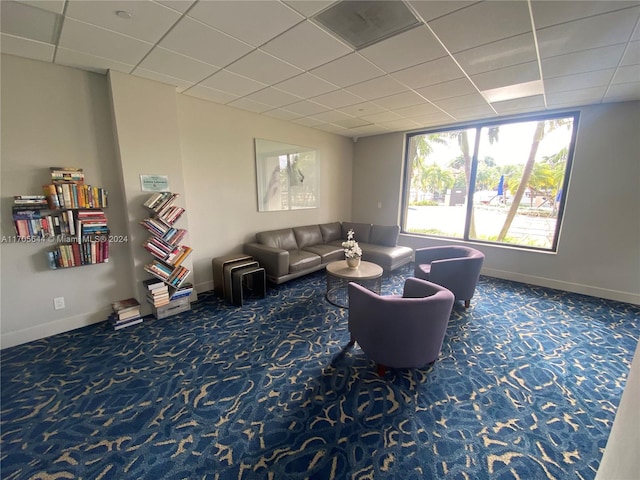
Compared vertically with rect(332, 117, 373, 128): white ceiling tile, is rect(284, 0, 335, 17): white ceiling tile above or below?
below

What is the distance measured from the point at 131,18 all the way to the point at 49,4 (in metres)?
0.46

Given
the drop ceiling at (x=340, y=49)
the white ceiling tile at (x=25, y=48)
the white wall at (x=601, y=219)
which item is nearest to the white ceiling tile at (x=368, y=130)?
the drop ceiling at (x=340, y=49)

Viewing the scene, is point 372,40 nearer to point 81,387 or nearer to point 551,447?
point 551,447

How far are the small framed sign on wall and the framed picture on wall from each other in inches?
57.3

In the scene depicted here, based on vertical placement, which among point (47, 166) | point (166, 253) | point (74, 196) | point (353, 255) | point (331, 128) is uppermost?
point (331, 128)

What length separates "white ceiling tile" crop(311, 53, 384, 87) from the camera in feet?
7.82

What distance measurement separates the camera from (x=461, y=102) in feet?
11.4

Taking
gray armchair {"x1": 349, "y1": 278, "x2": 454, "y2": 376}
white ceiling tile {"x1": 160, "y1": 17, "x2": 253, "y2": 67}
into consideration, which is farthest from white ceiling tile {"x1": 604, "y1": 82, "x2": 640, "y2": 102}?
white ceiling tile {"x1": 160, "y1": 17, "x2": 253, "y2": 67}

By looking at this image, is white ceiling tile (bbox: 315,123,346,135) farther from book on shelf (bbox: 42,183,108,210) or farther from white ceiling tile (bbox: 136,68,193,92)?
book on shelf (bbox: 42,183,108,210)

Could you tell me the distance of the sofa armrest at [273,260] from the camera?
145 inches

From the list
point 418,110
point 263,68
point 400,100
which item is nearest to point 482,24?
point 400,100

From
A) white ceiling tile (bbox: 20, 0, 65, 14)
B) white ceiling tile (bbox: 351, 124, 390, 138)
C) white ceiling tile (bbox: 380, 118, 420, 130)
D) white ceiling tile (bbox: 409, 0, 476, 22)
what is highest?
white ceiling tile (bbox: 351, 124, 390, 138)

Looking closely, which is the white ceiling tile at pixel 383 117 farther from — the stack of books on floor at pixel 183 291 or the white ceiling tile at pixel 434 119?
the stack of books on floor at pixel 183 291

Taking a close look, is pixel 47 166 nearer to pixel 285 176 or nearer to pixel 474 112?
pixel 285 176
